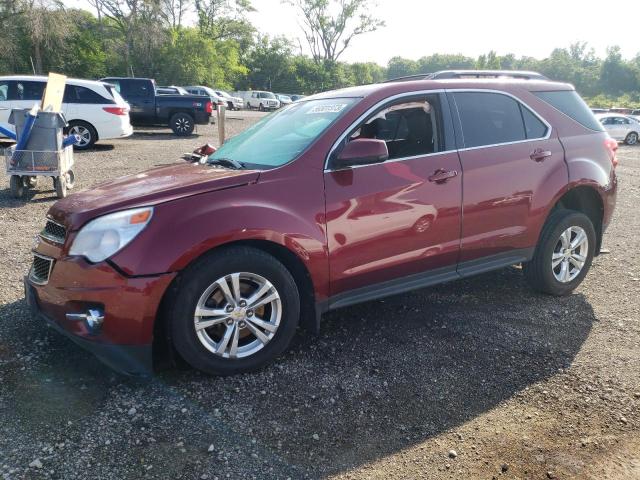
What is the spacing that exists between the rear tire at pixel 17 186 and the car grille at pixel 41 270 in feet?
17.2

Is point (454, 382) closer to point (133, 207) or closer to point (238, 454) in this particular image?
point (238, 454)

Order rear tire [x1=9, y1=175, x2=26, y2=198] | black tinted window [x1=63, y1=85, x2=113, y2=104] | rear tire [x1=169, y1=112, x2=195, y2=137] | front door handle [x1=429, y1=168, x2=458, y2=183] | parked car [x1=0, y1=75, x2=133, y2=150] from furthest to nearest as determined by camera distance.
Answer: rear tire [x1=169, y1=112, x2=195, y2=137] → black tinted window [x1=63, y1=85, x2=113, y2=104] → parked car [x1=0, y1=75, x2=133, y2=150] → rear tire [x1=9, y1=175, x2=26, y2=198] → front door handle [x1=429, y1=168, x2=458, y2=183]

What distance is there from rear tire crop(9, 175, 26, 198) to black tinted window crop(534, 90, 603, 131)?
7.19 meters

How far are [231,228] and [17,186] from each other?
629cm

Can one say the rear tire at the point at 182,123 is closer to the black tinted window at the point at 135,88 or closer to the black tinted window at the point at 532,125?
the black tinted window at the point at 135,88

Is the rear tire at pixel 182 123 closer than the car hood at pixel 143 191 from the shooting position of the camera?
No

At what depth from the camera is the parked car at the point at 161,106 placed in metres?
17.6

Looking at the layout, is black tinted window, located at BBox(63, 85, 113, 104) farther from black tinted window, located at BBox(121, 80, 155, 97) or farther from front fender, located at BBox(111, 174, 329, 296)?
front fender, located at BBox(111, 174, 329, 296)

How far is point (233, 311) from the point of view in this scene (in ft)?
9.78

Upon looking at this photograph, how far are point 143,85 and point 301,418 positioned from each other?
17308mm

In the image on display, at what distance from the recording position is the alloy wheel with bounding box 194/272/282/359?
2928 mm

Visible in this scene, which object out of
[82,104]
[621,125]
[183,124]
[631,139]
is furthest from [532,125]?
[631,139]

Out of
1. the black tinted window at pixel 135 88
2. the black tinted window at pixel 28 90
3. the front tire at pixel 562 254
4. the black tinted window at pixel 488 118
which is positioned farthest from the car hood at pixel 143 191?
the black tinted window at pixel 135 88

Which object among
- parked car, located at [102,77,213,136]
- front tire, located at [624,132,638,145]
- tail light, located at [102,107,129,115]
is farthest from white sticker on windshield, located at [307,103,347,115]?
front tire, located at [624,132,638,145]
